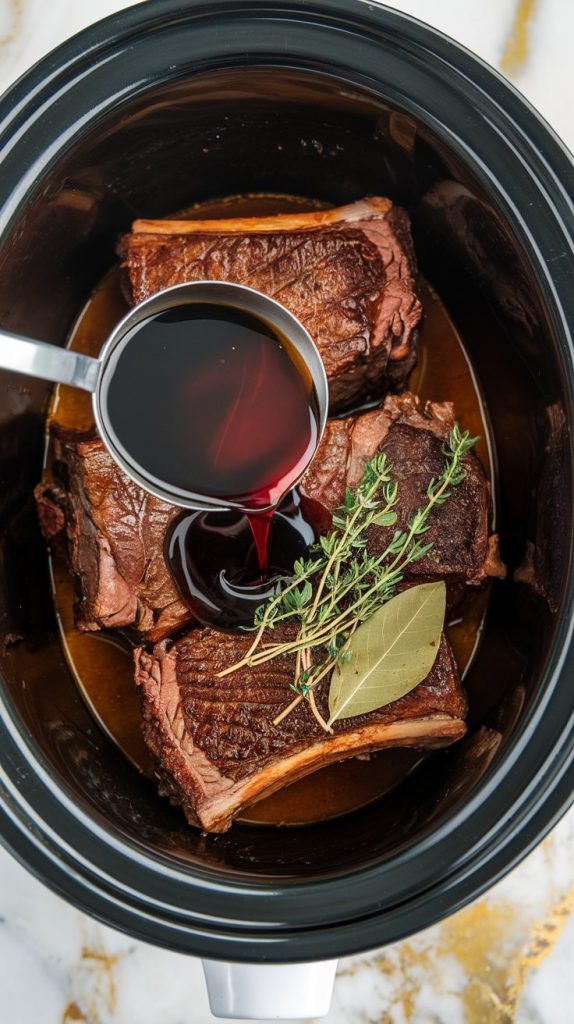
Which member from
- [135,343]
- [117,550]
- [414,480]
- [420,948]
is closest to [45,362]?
[135,343]

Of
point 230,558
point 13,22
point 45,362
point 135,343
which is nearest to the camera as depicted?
point 45,362

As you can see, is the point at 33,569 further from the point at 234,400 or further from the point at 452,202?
the point at 452,202

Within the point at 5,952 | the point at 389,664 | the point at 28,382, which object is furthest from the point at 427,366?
the point at 5,952

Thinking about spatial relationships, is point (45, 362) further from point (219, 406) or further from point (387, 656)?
point (387, 656)

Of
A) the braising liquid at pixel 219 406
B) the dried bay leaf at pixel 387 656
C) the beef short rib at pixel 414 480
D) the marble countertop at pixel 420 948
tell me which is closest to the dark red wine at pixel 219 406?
the braising liquid at pixel 219 406

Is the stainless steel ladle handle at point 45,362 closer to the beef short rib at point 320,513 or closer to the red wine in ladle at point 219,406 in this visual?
the red wine in ladle at point 219,406

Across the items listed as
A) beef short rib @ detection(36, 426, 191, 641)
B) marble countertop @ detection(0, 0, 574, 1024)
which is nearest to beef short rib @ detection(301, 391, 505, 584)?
beef short rib @ detection(36, 426, 191, 641)
